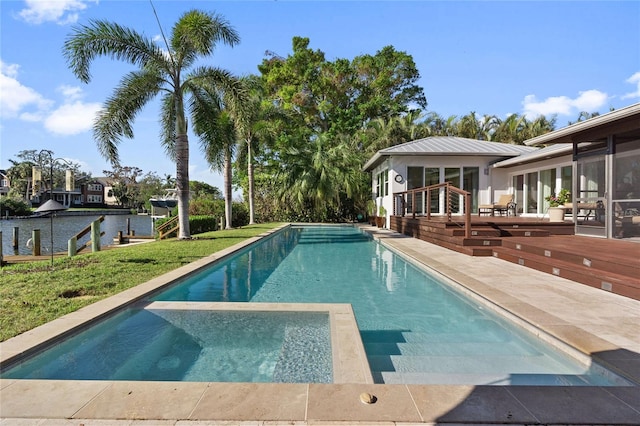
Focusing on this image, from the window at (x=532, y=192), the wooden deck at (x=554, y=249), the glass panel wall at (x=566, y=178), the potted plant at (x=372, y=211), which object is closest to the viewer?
the wooden deck at (x=554, y=249)

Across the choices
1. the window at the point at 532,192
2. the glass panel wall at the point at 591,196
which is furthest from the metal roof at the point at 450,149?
the glass panel wall at the point at 591,196

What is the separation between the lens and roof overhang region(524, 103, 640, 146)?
22.5 ft

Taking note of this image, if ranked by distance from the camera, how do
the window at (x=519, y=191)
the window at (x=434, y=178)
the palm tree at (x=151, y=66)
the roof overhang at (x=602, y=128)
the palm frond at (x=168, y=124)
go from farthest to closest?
the window at (x=434, y=178) → the window at (x=519, y=191) → the palm frond at (x=168, y=124) → the palm tree at (x=151, y=66) → the roof overhang at (x=602, y=128)

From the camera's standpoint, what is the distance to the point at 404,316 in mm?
5020

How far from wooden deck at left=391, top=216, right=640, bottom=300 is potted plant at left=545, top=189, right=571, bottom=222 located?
54 centimetres

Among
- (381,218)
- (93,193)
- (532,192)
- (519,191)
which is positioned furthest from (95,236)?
(93,193)

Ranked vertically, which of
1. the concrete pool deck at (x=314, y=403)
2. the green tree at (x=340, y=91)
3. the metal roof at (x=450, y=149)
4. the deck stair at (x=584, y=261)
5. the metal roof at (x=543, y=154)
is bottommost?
the concrete pool deck at (x=314, y=403)

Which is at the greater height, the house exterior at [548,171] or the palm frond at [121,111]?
the palm frond at [121,111]

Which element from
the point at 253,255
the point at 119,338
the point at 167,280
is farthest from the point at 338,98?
the point at 119,338

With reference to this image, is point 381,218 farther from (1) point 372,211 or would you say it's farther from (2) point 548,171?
(2) point 548,171

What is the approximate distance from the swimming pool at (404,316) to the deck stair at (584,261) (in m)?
2.17

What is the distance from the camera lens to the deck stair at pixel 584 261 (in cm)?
515

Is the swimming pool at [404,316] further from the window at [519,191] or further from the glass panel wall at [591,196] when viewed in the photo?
the window at [519,191]

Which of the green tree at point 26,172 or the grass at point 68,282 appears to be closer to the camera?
the grass at point 68,282
